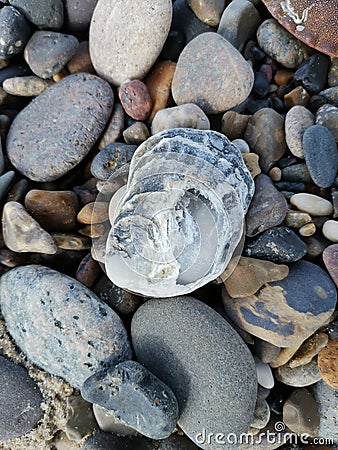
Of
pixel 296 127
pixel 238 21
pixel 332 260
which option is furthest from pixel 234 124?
pixel 332 260

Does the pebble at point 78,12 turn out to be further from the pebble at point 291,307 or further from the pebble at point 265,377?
the pebble at point 265,377

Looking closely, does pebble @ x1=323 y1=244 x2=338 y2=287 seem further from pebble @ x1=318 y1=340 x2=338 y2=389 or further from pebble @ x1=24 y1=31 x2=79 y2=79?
pebble @ x1=24 y1=31 x2=79 y2=79

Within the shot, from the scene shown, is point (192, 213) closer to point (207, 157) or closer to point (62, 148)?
point (207, 157)

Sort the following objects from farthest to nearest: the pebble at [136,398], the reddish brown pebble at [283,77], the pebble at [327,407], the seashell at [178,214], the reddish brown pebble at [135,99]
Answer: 1. the reddish brown pebble at [283,77]
2. the reddish brown pebble at [135,99]
3. the pebble at [327,407]
4. the pebble at [136,398]
5. the seashell at [178,214]

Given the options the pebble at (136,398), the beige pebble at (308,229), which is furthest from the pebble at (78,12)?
the pebble at (136,398)

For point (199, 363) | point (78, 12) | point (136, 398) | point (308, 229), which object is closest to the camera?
point (136, 398)

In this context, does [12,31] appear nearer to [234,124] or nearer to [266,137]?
[234,124]
